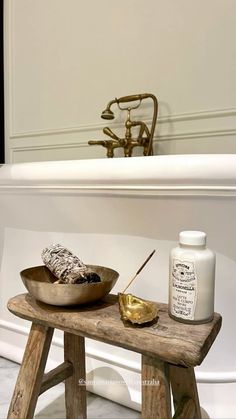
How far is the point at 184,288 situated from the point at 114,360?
469 mm

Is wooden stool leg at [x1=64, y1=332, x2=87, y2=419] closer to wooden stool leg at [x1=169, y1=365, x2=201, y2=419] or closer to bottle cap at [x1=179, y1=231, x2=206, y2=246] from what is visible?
wooden stool leg at [x1=169, y1=365, x2=201, y2=419]

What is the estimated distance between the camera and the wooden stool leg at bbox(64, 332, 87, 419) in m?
0.75

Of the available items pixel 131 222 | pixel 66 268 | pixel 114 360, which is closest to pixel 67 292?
pixel 66 268

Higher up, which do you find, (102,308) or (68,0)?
(68,0)

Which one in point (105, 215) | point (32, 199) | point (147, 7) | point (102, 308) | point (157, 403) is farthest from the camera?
point (147, 7)

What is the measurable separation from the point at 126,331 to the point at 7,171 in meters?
0.65

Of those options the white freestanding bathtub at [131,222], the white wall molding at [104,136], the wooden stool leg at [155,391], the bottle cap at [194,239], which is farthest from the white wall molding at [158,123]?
the wooden stool leg at [155,391]

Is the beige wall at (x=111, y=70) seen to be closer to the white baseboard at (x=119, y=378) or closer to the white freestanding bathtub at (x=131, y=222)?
the white freestanding bathtub at (x=131, y=222)

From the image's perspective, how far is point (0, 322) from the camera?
3.67ft

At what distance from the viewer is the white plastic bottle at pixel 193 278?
20.6 inches

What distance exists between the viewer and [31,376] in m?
0.62

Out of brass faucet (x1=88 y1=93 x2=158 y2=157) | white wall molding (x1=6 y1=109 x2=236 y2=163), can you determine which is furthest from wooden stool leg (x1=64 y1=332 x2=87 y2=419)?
white wall molding (x1=6 y1=109 x2=236 y2=163)

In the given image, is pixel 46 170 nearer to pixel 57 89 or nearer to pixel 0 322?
pixel 0 322

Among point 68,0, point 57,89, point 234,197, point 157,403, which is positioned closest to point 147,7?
point 68,0
